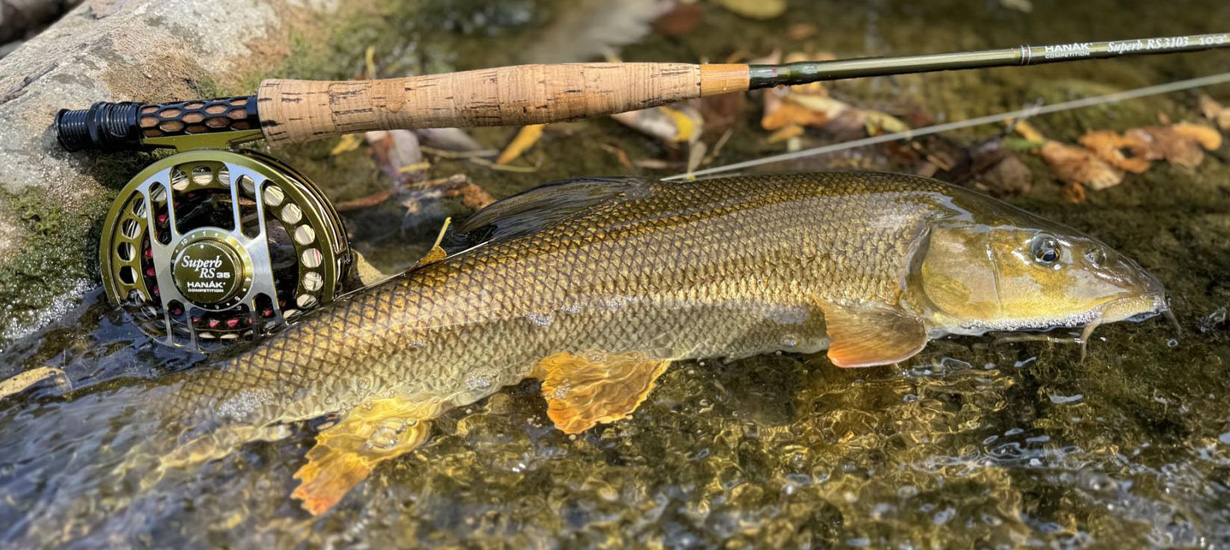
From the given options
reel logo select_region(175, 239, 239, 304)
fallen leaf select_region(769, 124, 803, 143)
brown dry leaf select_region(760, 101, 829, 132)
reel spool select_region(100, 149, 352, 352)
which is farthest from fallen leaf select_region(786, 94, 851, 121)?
reel logo select_region(175, 239, 239, 304)

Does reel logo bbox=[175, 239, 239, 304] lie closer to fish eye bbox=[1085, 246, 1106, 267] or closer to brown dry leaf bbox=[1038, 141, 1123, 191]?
fish eye bbox=[1085, 246, 1106, 267]

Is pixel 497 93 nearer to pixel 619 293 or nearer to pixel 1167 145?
pixel 619 293

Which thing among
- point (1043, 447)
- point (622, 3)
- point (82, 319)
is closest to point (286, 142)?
point (82, 319)

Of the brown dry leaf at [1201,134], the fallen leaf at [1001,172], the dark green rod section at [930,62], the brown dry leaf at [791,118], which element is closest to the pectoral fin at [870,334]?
the dark green rod section at [930,62]

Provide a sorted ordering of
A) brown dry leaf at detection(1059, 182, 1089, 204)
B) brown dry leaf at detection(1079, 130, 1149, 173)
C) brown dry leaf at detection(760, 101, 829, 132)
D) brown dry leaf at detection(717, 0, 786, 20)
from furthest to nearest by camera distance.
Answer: brown dry leaf at detection(717, 0, 786, 20), brown dry leaf at detection(760, 101, 829, 132), brown dry leaf at detection(1079, 130, 1149, 173), brown dry leaf at detection(1059, 182, 1089, 204)

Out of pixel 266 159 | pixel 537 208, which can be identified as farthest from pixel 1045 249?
pixel 266 159

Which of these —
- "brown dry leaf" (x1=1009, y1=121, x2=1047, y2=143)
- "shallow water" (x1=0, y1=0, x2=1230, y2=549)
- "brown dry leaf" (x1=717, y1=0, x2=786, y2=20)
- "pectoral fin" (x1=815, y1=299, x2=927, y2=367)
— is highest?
"brown dry leaf" (x1=717, y1=0, x2=786, y2=20)

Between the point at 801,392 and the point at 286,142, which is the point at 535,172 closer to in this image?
the point at 286,142
